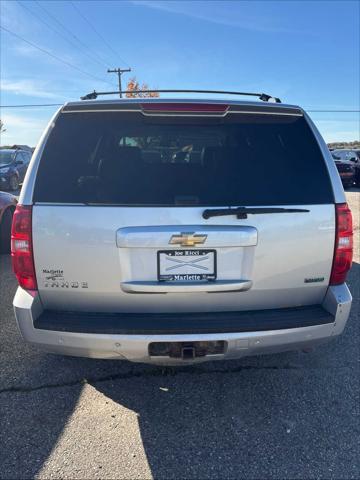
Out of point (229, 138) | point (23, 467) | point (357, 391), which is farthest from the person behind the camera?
point (357, 391)

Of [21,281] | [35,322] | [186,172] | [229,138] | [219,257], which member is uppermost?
[229,138]

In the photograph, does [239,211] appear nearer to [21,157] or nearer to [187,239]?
[187,239]

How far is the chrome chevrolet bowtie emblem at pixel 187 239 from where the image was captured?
2130mm

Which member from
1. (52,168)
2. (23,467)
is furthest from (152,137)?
(23,467)

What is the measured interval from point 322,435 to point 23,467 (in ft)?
6.05

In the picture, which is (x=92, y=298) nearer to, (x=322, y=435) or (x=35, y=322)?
(x=35, y=322)

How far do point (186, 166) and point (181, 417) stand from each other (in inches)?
67.0

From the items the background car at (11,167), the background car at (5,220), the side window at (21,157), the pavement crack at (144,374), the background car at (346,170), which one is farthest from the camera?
the background car at (346,170)

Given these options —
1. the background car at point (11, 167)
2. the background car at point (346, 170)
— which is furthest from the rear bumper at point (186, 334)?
the background car at point (346, 170)

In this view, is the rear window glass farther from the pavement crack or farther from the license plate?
the pavement crack

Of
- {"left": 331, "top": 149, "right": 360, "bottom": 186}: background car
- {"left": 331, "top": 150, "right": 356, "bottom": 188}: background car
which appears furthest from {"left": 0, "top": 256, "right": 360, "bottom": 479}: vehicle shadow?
{"left": 331, "top": 149, "right": 360, "bottom": 186}: background car

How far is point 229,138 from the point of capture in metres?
2.48

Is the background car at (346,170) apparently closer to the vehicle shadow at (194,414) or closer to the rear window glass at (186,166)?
the vehicle shadow at (194,414)

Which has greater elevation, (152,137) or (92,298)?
(152,137)
